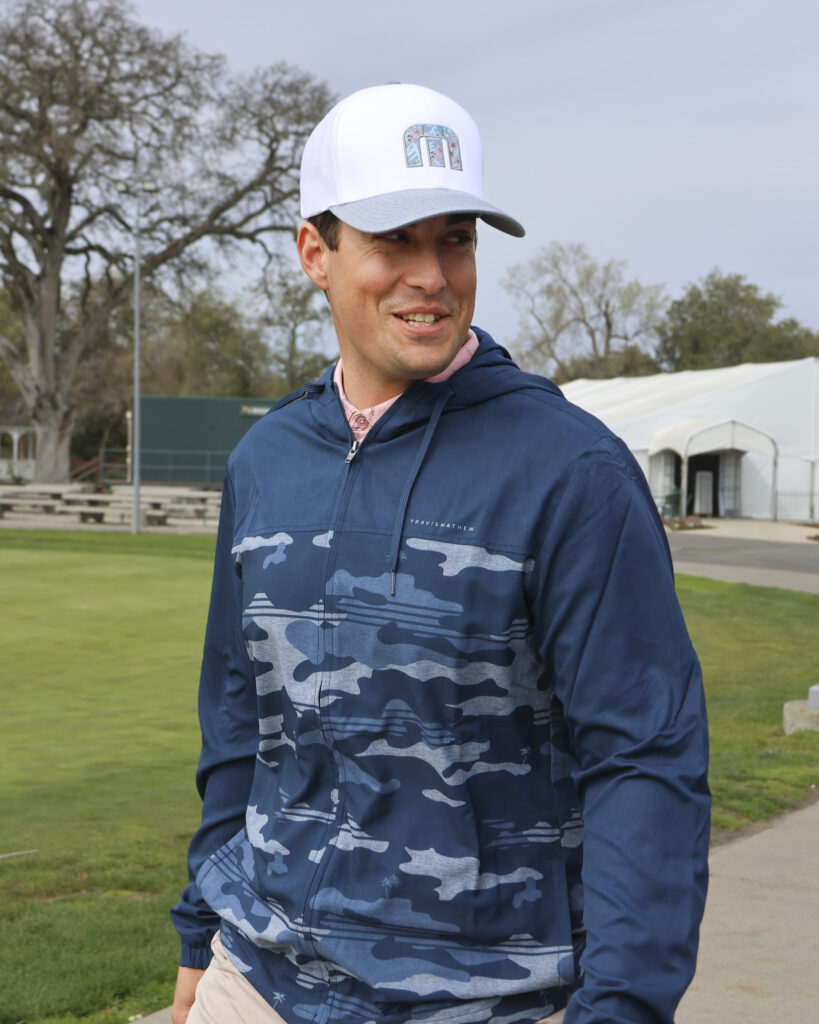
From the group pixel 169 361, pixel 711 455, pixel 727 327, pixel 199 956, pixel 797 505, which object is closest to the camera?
pixel 199 956

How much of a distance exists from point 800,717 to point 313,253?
7.70 m

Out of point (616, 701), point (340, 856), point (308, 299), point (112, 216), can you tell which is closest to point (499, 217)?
point (616, 701)

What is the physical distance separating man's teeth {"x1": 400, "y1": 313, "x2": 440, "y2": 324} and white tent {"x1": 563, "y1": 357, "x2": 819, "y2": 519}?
40.1 metres

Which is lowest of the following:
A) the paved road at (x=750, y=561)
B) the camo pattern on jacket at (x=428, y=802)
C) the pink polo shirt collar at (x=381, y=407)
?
the paved road at (x=750, y=561)

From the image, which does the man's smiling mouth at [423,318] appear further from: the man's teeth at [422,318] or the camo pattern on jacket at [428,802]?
the camo pattern on jacket at [428,802]

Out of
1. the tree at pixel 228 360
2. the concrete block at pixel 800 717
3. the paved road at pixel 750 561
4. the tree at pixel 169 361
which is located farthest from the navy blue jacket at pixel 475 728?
the tree at pixel 228 360

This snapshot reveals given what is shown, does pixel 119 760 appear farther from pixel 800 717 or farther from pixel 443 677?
pixel 443 677

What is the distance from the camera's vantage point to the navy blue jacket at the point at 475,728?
1629mm

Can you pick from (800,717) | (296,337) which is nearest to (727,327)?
(296,337)

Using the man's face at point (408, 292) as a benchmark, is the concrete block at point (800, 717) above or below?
below

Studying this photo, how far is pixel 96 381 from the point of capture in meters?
56.0

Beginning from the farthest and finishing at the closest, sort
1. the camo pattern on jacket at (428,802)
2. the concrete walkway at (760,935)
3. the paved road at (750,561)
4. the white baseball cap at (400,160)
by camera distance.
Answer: the paved road at (750,561) → the concrete walkway at (760,935) → the white baseball cap at (400,160) → the camo pattern on jacket at (428,802)

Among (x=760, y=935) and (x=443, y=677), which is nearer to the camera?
(x=443, y=677)

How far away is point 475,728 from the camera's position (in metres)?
1.76
